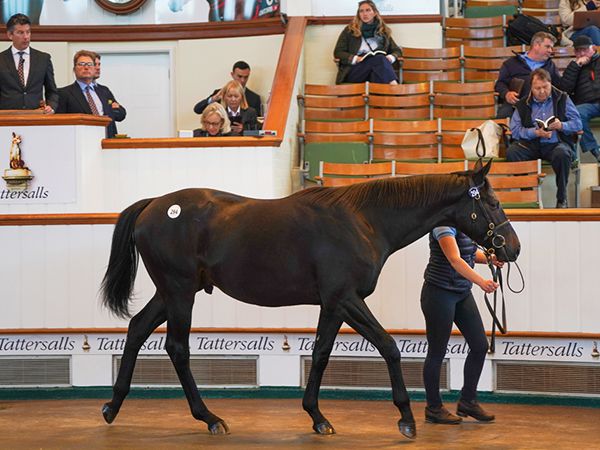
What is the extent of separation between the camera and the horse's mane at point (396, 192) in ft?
21.9

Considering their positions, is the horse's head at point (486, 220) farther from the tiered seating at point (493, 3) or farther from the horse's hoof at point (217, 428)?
the tiered seating at point (493, 3)

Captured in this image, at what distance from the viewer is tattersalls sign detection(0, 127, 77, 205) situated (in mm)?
8742

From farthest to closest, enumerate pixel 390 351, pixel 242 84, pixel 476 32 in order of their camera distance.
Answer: pixel 476 32 < pixel 242 84 < pixel 390 351

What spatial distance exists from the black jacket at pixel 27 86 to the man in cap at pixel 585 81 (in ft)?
16.5

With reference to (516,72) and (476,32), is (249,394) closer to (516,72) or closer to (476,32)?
(516,72)

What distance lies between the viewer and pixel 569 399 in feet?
26.0

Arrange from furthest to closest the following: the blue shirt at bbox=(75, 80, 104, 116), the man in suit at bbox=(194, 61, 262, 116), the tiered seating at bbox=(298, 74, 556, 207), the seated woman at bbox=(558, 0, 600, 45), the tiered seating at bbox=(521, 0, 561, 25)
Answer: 1. the tiered seating at bbox=(521, 0, 561, 25)
2. the seated woman at bbox=(558, 0, 600, 45)
3. the man in suit at bbox=(194, 61, 262, 116)
4. the blue shirt at bbox=(75, 80, 104, 116)
5. the tiered seating at bbox=(298, 74, 556, 207)

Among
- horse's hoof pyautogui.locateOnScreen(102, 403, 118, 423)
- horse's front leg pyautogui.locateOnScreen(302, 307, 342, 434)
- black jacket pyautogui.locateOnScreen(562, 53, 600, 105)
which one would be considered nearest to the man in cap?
black jacket pyautogui.locateOnScreen(562, 53, 600, 105)

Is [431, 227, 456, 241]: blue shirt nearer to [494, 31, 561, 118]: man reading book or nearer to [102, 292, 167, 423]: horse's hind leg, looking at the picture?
[102, 292, 167, 423]: horse's hind leg

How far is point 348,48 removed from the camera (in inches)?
488

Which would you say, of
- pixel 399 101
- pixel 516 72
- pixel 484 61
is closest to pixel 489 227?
pixel 516 72

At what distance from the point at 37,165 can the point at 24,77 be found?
1.57 meters

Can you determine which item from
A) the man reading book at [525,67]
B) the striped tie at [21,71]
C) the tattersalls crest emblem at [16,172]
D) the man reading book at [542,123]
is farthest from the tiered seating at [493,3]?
the tattersalls crest emblem at [16,172]

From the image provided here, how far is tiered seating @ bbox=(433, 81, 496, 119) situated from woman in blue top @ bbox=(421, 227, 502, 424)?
5069mm
